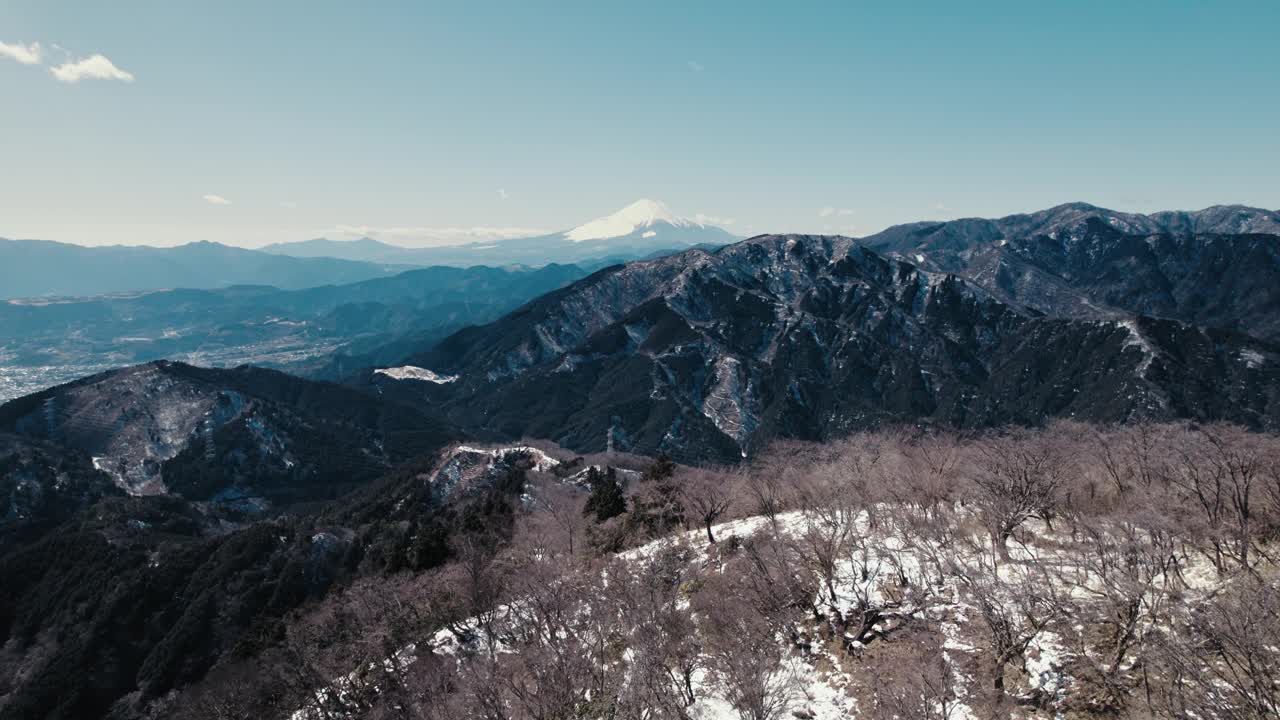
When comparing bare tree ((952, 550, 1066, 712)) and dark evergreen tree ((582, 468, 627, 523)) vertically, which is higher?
bare tree ((952, 550, 1066, 712))

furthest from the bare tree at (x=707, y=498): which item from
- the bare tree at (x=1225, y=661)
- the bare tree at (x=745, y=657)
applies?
the bare tree at (x=1225, y=661)

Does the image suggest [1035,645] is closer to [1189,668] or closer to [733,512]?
[1189,668]

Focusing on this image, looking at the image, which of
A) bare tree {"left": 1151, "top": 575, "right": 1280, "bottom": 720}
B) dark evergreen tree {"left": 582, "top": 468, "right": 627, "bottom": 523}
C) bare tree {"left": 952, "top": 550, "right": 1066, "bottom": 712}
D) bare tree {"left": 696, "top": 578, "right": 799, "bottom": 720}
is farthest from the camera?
dark evergreen tree {"left": 582, "top": 468, "right": 627, "bottom": 523}

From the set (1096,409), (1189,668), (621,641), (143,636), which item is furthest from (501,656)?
(1096,409)

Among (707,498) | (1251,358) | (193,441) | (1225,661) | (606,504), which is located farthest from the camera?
(1251,358)

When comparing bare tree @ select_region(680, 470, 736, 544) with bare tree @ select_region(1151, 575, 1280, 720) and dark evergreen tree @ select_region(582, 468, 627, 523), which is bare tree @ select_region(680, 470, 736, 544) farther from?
bare tree @ select_region(1151, 575, 1280, 720)

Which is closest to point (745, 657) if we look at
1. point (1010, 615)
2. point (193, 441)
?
point (1010, 615)

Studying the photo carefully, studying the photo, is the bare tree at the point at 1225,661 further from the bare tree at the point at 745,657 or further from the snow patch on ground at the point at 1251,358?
the snow patch on ground at the point at 1251,358

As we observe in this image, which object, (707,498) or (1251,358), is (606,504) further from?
Answer: (1251,358)

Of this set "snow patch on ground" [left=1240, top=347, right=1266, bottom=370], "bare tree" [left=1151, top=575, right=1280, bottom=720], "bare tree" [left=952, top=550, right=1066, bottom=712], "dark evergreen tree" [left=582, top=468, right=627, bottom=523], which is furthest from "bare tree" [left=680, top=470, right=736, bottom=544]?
"snow patch on ground" [left=1240, top=347, right=1266, bottom=370]
